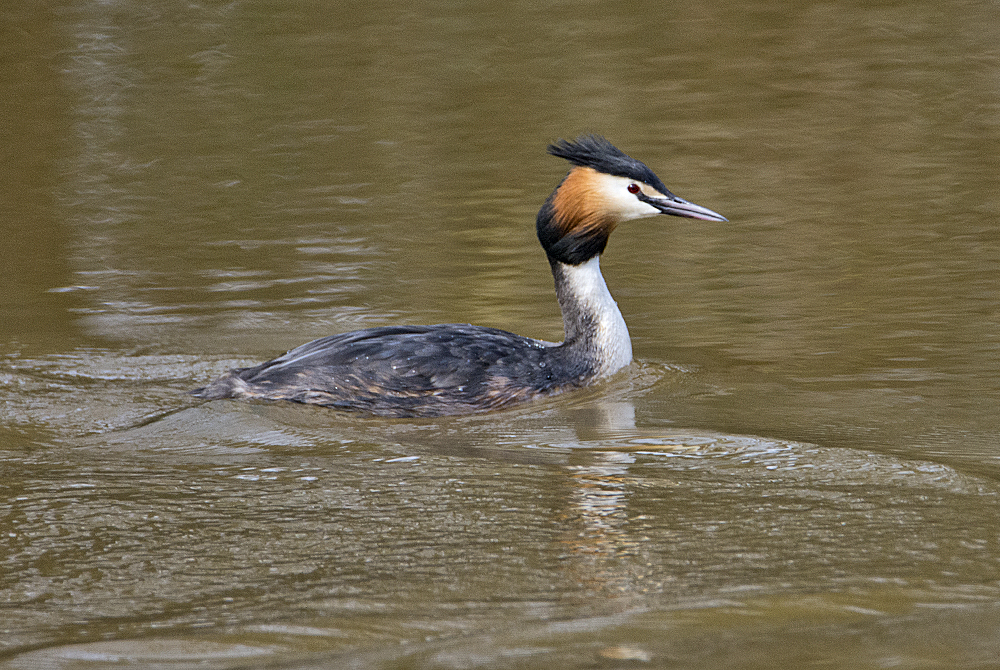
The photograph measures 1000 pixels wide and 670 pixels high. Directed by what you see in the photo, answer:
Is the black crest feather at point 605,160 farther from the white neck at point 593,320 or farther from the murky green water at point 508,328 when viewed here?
the murky green water at point 508,328

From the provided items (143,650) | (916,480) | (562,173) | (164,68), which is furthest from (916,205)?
(164,68)

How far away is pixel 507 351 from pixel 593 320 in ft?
1.87

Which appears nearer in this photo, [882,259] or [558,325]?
[558,325]

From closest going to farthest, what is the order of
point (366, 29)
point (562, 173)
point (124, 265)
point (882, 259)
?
point (882, 259) → point (124, 265) → point (562, 173) → point (366, 29)

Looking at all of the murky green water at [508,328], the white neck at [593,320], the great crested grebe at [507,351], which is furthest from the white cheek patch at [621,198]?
the murky green water at [508,328]

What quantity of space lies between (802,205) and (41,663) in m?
7.99

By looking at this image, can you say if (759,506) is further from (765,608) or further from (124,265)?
(124,265)

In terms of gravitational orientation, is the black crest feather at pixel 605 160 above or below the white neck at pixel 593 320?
above

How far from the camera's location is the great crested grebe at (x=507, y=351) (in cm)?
678

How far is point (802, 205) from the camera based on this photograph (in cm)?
1083

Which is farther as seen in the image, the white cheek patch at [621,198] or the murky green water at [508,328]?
the white cheek patch at [621,198]

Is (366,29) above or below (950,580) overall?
above

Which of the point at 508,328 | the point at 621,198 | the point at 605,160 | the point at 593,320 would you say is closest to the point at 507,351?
the point at 593,320

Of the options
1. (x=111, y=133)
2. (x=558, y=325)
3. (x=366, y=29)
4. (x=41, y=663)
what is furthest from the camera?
(x=366, y=29)
